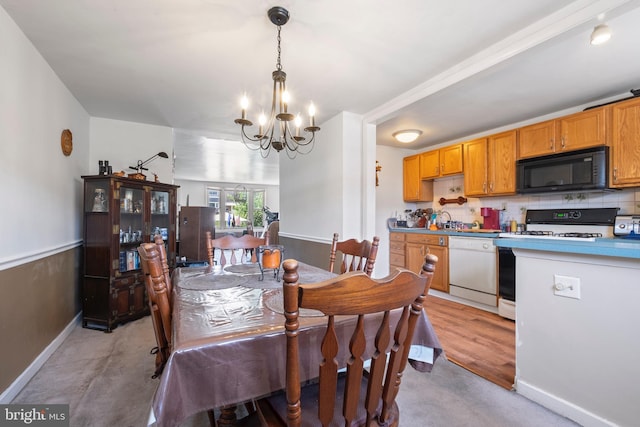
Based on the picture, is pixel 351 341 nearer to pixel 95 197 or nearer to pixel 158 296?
pixel 158 296

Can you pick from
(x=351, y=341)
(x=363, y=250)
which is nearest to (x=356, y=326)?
(x=351, y=341)

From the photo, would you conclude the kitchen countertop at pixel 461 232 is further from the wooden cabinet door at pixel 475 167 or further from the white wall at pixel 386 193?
the wooden cabinet door at pixel 475 167

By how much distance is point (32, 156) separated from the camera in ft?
6.73

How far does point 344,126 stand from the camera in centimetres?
A: 320

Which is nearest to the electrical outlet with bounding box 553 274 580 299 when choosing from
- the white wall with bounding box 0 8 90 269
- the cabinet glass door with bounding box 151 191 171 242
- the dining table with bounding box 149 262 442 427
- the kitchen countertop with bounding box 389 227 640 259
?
the kitchen countertop with bounding box 389 227 640 259

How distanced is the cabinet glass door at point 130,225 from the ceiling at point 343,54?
3.11ft

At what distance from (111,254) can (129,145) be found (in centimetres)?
148

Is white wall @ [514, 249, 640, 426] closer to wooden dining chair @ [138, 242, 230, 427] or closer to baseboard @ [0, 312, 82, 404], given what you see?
wooden dining chair @ [138, 242, 230, 427]

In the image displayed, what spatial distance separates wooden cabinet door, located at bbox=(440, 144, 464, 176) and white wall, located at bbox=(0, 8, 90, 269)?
14.2 ft

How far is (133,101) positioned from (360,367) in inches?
131

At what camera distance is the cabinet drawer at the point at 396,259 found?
4.30 metres

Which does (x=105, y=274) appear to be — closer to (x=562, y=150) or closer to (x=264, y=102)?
(x=264, y=102)

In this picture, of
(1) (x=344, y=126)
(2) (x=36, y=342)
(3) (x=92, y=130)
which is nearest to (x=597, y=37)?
(1) (x=344, y=126)

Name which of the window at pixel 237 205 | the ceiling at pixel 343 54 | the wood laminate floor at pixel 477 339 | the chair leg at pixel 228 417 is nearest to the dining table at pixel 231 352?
the chair leg at pixel 228 417
